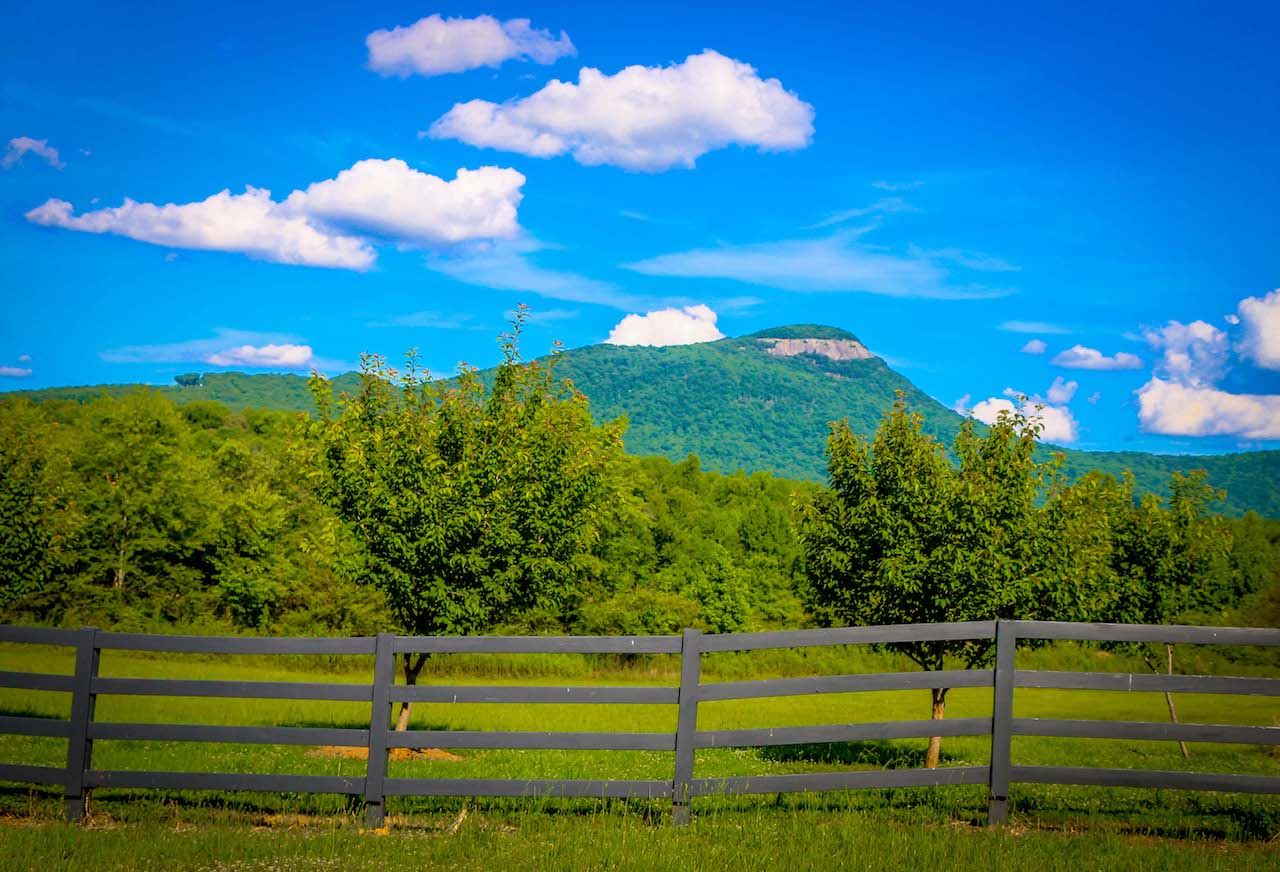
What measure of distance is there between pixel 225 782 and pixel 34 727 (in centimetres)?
197

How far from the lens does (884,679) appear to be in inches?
323

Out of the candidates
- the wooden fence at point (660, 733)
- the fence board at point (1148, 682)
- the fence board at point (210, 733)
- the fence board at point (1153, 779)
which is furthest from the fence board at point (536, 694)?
the fence board at point (1153, 779)

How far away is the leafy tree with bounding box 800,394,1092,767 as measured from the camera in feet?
62.4

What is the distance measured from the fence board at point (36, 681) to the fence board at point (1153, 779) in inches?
340

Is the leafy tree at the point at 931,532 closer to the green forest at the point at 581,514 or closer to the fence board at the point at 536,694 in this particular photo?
the green forest at the point at 581,514

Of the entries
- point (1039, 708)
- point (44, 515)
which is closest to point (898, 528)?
point (44, 515)

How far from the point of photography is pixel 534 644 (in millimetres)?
8000

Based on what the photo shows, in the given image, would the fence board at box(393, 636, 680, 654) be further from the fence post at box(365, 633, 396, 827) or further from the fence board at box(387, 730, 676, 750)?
the fence board at box(387, 730, 676, 750)

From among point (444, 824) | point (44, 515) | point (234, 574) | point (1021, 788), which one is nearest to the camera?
point (444, 824)

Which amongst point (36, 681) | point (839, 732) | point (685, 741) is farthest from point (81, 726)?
point (839, 732)

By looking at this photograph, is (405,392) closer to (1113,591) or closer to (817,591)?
(817,591)

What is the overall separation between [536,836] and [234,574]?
56.6 m

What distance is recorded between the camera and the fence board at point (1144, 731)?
26.3ft

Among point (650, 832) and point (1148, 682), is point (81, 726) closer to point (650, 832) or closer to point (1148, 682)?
point (650, 832)
